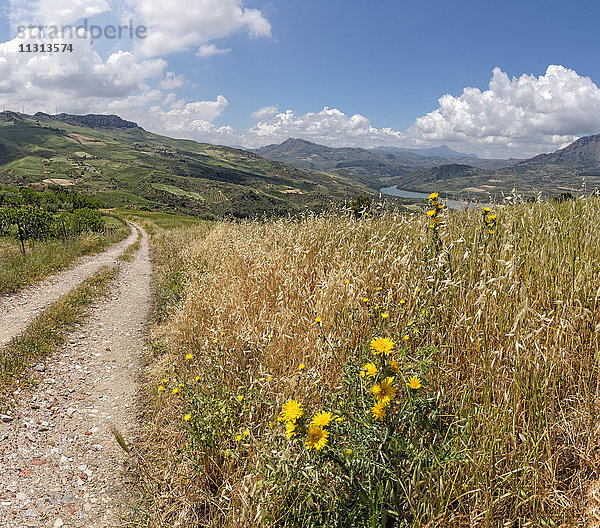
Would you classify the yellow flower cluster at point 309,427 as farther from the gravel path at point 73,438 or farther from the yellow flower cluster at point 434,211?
the yellow flower cluster at point 434,211

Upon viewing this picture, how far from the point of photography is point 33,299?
988 cm

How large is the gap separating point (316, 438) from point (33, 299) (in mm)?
11007

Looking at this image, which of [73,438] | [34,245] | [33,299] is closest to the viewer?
[73,438]

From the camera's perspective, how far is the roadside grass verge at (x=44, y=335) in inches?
225

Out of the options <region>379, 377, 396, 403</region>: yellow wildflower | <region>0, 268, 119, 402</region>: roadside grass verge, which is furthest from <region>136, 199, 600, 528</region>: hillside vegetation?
<region>0, 268, 119, 402</region>: roadside grass verge

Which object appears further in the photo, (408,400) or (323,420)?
(408,400)

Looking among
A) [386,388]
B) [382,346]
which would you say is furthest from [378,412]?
[382,346]

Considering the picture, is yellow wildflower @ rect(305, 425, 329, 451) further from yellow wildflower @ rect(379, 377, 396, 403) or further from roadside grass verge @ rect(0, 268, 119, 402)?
roadside grass verge @ rect(0, 268, 119, 402)

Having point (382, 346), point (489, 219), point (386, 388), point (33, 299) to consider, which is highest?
point (489, 219)

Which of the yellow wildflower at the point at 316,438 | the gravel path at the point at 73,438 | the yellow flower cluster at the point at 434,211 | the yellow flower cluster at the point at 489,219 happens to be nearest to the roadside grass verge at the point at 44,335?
the gravel path at the point at 73,438

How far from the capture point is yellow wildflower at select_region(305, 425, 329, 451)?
2072mm

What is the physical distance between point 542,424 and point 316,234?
4.59 metres

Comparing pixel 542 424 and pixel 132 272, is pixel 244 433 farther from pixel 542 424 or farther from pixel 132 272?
pixel 132 272

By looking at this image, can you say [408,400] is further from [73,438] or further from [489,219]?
[73,438]
